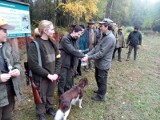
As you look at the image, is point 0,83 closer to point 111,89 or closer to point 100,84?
point 100,84

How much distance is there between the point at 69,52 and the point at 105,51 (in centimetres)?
90

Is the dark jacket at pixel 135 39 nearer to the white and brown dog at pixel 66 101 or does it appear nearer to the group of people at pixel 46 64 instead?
the group of people at pixel 46 64

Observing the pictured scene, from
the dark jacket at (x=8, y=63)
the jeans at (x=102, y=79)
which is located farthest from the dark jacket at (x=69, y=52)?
the dark jacket at (x=8, y=63)

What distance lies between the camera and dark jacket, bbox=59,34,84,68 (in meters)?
4.86

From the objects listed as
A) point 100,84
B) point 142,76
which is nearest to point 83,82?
point 100,84

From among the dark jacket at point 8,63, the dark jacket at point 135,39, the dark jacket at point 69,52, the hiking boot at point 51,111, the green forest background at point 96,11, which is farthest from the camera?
the green forest background at point 96,11

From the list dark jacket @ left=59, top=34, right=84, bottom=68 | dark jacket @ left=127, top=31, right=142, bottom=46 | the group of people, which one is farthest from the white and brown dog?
dark jacket @ left=127, top=31, right=142, bottom=46

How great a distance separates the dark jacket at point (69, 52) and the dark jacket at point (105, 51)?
416 mm

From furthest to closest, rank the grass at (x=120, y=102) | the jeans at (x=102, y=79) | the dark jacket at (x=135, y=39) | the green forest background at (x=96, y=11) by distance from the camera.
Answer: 1. the green forest background at (x=96, y=11)
2. the dark jacket at (x=135, y=39)
3. the jeans at (x=102, y=79)
4. the grass at (x=120, y=102)

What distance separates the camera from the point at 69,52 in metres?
4.92

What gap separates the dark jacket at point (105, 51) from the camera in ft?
16.5

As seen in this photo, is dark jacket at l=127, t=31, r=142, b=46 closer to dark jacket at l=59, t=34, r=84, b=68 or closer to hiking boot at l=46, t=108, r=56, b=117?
dark jacket at l=59, t=34, r=84, b=68

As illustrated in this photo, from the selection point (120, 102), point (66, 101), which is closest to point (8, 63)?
point (66, 101)

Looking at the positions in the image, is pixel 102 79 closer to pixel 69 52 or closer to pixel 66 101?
pixel 69 52
